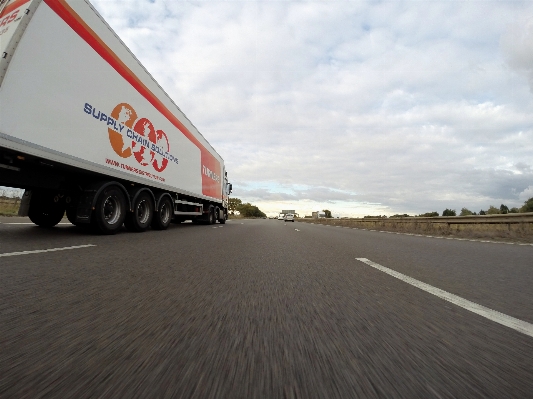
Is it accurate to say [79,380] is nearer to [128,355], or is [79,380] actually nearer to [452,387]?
[128,355]

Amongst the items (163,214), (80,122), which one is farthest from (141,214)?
(80,122)

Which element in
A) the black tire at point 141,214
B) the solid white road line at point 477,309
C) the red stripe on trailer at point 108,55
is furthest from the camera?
the black tire at point 141,214

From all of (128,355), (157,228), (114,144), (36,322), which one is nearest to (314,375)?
(128,355)

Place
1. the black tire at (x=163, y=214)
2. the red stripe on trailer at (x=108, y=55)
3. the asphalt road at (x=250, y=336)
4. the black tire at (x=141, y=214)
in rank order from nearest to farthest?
the asphalt road at (x=250, y=336) → the red stripe on trailer at (x=108, y=55) → the black tire at (x=141, y=214) → the black tire at (x=163, y=214)

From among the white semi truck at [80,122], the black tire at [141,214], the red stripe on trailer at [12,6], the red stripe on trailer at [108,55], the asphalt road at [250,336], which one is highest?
the red stripe on trailer at [108,55]

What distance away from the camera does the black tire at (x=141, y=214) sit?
379 inches

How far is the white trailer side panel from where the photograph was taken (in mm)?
5391

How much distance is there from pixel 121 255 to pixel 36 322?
125 inches

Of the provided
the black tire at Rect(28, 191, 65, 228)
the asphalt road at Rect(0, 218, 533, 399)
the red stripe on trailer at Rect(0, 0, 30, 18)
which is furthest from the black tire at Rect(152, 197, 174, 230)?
the asphalt road at Rect(0, 218, 533, 399)

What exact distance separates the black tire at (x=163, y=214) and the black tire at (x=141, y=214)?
0.57m

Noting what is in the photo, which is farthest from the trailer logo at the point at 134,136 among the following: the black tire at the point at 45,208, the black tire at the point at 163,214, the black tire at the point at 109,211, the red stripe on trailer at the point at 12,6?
the black tire at the point at 45,208

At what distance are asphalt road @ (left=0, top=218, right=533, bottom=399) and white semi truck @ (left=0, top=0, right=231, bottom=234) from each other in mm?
2968

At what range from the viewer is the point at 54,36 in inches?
231

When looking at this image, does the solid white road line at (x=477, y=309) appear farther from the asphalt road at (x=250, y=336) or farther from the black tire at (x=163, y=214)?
the black tire at (x=163, y=214)
